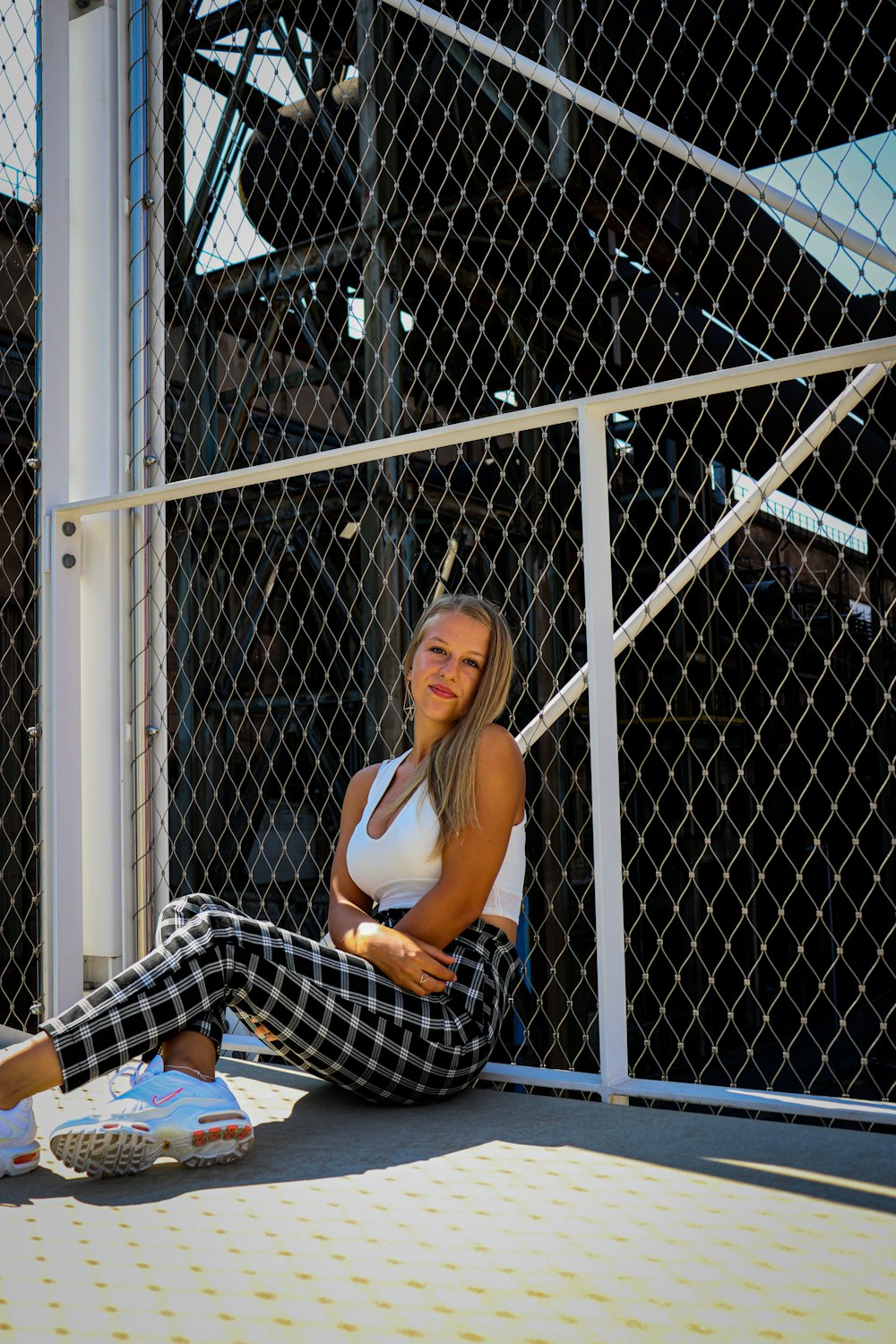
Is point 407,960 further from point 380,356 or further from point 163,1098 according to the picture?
point 380,356

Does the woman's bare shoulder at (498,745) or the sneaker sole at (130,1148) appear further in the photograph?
the woman's bare shoulder at (498,745)

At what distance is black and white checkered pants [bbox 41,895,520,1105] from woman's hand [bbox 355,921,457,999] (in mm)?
17

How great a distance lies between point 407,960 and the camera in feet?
5.87

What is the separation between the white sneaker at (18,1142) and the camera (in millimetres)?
1590

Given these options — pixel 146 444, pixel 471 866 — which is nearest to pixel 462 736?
pixel 471 866

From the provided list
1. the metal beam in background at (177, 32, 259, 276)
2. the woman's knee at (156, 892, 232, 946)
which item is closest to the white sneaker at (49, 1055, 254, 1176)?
the woman's knee at (156, 892, 232, 946)

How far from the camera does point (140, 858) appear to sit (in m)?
2.74

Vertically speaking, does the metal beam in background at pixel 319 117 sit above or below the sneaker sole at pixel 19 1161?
above

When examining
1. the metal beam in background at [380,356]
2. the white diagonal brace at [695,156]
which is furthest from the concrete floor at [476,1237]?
the metal beam in background at [380,356]

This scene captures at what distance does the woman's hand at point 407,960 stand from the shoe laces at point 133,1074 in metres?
0.33

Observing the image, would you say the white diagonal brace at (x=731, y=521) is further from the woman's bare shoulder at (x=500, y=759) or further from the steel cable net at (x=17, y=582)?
the steel cable net at (x=17, y=582)

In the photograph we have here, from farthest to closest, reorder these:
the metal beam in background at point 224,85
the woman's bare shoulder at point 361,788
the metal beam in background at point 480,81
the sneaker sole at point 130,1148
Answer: the metal beam in background at point 224,85
the metal beam in background at point 480,81
the woman's bare shoulder at point 361,788
the sneaker sole at point 130,1148

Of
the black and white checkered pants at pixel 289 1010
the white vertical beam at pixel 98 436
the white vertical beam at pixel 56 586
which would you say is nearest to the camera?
the black and white checkered pants at pixel 289 1010

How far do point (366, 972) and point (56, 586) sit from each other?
50.5 inches
